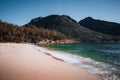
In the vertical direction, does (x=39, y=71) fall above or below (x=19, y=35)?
below

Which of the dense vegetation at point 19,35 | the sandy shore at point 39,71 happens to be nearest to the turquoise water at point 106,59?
the sandy shore at point 39,71

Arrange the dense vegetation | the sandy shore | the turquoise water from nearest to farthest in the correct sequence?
the sandy shore, the turquoise water, the dense vegetation

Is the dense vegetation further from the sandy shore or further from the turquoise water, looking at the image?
the sandy shore

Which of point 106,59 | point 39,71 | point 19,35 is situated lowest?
point 106,59

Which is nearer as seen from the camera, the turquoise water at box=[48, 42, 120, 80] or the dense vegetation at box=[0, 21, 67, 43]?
the turquoise water at box=[48, 42, 120, 80]

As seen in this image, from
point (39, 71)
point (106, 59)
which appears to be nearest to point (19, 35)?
point (106, 59)

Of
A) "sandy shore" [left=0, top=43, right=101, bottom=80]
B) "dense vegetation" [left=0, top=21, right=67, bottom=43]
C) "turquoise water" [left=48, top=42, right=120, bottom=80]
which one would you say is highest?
"dense vegetation" [left=0, top=21, right=67, bottom=43]

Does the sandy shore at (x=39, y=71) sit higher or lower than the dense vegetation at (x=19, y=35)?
lower

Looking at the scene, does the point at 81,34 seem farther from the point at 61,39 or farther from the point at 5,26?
the point at 5,26

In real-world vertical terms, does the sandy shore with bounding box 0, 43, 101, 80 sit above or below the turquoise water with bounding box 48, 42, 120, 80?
above

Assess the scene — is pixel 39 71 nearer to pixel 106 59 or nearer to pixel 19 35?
pixel 106 59

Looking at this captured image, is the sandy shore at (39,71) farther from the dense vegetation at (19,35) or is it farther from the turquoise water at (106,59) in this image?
the dense vegetation at (19,35)

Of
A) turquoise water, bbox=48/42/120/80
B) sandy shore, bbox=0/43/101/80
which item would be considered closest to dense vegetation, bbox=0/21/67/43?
turquoise water, bbox=48/42/120/80

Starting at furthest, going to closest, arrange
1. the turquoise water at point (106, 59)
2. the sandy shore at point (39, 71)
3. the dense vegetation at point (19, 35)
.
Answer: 1. the dense vegetation at point (19, 35)
2. the turquoise water at point (106, 59)
3. the sandy shore at point (39, 71)
